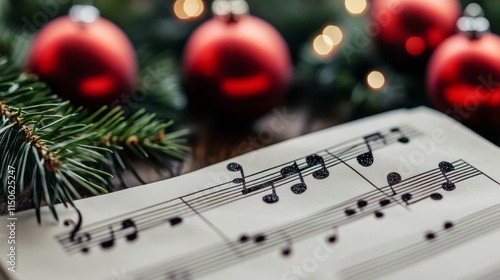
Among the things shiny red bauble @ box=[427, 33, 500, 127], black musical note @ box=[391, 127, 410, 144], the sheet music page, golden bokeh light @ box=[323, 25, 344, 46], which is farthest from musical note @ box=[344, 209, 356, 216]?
golden bokeh light @ box=[323, 25, 344, 46]

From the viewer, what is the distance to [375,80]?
→ 739mm

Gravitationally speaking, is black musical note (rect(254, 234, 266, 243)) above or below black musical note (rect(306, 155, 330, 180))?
below

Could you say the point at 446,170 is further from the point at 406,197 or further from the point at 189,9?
the point at 189,9

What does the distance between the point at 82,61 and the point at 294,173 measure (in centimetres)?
23

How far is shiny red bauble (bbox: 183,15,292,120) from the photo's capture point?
66 cm

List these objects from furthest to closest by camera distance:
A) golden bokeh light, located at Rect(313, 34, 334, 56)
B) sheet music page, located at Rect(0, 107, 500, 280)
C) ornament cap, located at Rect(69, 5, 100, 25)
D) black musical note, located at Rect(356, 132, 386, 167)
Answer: golden bokeh light, located at Rect(313, 34, 334, 56) → ornament cap, located at Rect(69, 5, 100, 25) → black musical note, located at Rect(356, 132, 386, 167) → sheet music page, located at Rect(0, 107, 500, 280)

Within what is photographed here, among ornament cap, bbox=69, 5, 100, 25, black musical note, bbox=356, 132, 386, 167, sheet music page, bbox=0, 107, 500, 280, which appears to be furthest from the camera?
ornament cap, bbox=69, 5, 100, 25

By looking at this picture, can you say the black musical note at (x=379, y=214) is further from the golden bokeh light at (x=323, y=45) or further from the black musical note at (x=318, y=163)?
the golden bokeh light at (x=323, y=45)

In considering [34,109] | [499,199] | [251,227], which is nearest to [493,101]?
[499,199]

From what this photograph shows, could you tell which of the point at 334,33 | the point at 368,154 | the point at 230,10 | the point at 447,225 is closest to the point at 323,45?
the point at 334,33

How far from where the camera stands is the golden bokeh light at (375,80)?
73cm

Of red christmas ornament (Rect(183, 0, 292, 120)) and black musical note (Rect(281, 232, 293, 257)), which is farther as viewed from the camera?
red christmas ornament (Rect(183, 0, 292, 120))

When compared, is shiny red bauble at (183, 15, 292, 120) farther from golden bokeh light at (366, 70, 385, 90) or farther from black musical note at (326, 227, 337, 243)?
black musical note at (326, 227, 337, 243)

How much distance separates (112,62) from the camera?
0.64 metres
